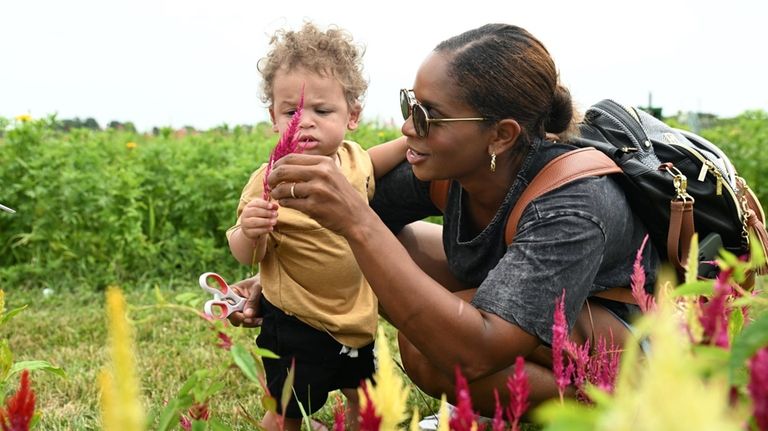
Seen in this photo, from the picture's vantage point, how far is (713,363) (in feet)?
2.44

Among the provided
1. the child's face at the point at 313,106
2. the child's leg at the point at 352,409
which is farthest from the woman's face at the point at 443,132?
the child's leg at the point at 352,409

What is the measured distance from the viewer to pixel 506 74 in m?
2.23

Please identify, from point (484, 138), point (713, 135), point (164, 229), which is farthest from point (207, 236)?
point (713, 135)

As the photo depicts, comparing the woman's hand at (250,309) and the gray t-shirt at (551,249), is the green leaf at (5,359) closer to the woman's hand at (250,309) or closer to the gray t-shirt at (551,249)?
the gray t-shirt at (551,249)

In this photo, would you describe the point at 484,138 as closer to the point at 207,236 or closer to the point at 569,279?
the point at 569,279

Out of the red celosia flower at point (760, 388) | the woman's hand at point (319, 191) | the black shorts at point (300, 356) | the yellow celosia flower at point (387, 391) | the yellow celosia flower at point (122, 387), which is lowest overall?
the black shorts at point (300, 356)

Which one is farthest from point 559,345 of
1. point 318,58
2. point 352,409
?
point 352,409

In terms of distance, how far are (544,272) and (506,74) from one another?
21.6 inches

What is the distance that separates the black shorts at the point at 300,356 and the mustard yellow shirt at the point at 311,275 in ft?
0.13

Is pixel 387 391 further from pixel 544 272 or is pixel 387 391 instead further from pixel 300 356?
pixel 300 356

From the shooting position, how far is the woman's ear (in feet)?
7.36

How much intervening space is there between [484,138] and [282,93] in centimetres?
60

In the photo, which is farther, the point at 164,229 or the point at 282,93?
the point at 164,229

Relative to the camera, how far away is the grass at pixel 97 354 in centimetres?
299
